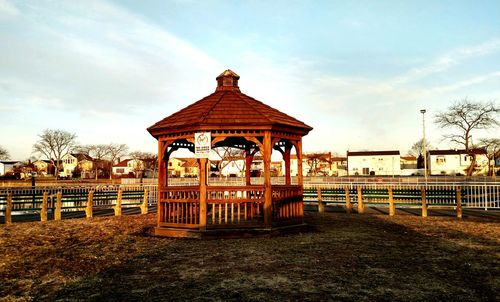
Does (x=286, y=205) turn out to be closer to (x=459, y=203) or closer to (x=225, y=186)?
(x=225, y=186)

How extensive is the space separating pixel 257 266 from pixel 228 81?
8114 millimetres

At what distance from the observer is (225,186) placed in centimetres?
1058

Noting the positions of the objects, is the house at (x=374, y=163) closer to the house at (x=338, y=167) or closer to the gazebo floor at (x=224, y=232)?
the house at (x=338, y=167)

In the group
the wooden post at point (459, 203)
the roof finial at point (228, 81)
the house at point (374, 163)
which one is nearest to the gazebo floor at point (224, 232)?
the roof finial at point (228, 81)

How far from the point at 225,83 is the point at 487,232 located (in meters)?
9.59

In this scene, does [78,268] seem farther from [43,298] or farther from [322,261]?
[322,261]

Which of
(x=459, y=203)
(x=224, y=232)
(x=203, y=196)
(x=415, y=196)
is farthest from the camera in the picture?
(x=415, y=196)

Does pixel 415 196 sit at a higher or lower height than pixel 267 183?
lower

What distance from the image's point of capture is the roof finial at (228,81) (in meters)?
13.4

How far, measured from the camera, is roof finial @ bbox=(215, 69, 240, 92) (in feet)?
43.9

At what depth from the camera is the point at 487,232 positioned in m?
10.9

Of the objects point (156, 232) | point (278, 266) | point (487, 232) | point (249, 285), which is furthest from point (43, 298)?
point (487, 232)

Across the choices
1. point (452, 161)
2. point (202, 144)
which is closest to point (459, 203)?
point (202, 144)

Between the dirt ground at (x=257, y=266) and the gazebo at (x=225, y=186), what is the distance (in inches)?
27.3
